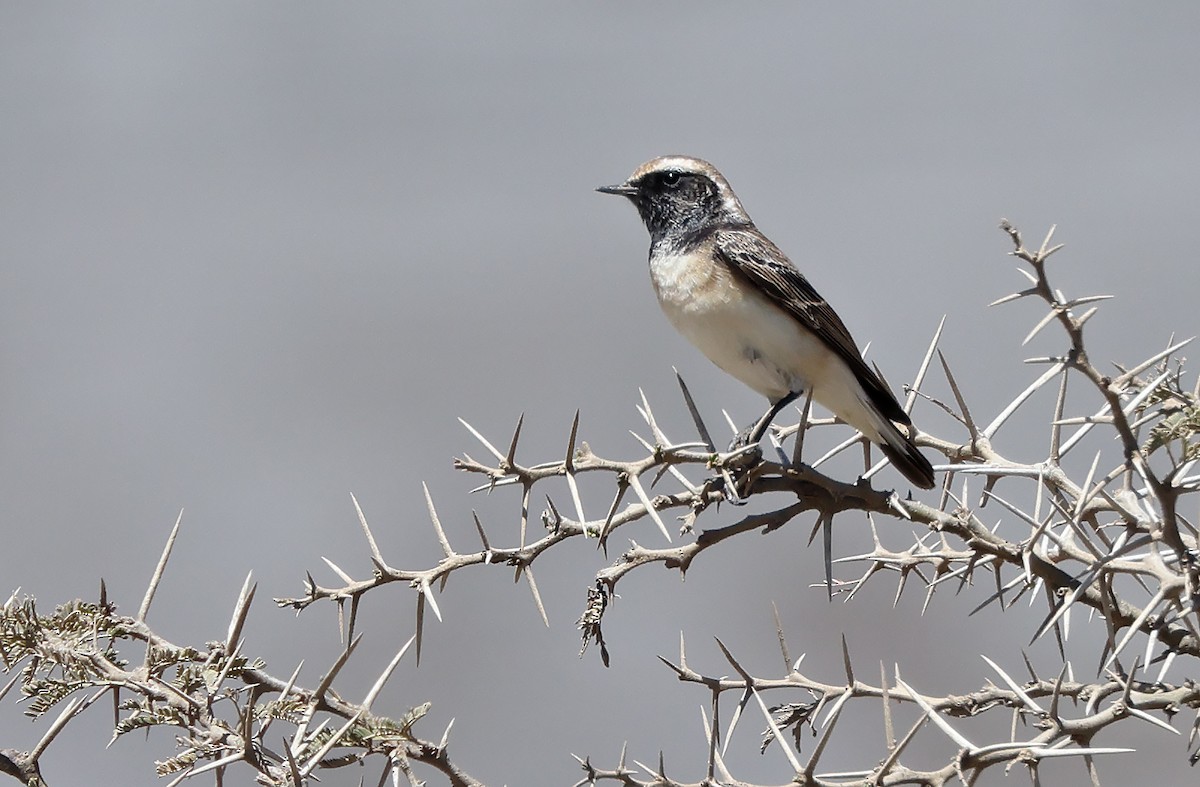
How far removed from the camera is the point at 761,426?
13.3ft

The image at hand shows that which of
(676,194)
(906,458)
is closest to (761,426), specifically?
(906,458)

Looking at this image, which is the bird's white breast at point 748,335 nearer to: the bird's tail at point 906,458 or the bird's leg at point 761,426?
the bird's leg at point 761,426

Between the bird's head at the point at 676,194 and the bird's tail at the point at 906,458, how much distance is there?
166 cm

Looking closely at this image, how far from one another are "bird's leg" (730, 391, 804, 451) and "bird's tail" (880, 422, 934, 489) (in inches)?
16.3

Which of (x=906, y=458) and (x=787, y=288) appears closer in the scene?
(x=906, y=458)

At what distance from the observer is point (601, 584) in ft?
7.51

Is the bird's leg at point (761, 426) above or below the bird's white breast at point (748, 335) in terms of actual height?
below

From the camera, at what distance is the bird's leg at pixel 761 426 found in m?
3.89

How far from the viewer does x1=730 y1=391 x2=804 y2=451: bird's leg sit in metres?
3.89

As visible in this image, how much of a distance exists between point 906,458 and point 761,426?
50cm

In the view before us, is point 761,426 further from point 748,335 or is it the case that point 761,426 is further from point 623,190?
point 623,190

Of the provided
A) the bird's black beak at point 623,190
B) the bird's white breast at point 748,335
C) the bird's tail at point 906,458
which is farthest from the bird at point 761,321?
the bird's black beak at point 623,190

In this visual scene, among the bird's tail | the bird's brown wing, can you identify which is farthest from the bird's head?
the bird's tail

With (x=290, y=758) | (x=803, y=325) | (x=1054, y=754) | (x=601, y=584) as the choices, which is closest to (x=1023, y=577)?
(x=1054, y=754)
